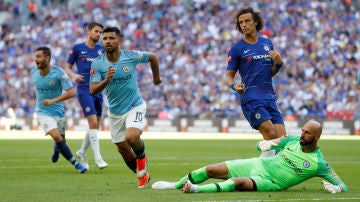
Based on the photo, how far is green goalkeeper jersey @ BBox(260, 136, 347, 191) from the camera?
10555 mm

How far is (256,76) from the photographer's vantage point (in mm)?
12164

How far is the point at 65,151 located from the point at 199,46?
2809cm

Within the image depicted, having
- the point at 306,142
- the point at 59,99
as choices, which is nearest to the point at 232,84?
the point at 306,142

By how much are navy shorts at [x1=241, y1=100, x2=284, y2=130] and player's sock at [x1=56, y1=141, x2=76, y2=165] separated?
170 inches

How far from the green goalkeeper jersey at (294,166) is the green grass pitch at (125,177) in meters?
0.20

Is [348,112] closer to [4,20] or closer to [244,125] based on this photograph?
[244,125]

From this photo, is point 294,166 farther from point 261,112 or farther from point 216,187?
point 261,112

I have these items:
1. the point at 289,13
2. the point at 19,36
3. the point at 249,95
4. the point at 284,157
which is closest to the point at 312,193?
the point at 284,157

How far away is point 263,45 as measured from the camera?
12312 millimetres

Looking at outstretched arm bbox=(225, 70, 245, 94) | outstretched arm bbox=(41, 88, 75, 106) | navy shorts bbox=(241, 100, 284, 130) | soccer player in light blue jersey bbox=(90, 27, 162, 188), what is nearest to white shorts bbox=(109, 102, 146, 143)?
soccer player in light blue jersey bbox=(90, 27, 162, 188)

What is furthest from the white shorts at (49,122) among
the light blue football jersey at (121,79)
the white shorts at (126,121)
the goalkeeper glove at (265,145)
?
the goalkeeper glove at (265,145)

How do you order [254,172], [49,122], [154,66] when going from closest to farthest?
[254,172]
[154,66]
[49,122]

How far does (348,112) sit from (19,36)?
70.9 ft

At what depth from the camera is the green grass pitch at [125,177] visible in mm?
10242
